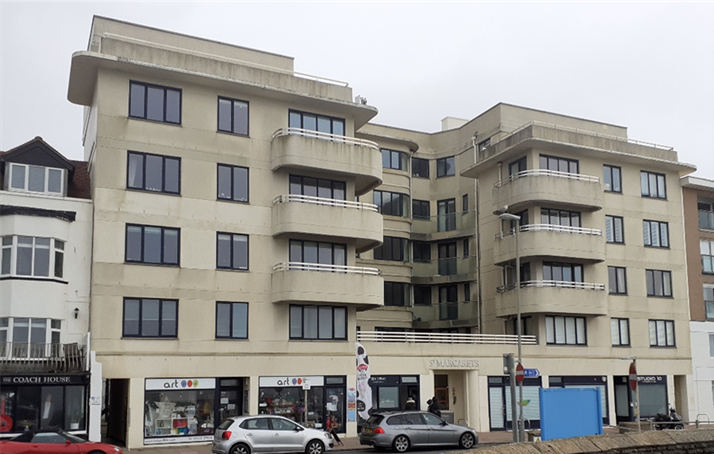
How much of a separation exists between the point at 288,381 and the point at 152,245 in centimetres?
830

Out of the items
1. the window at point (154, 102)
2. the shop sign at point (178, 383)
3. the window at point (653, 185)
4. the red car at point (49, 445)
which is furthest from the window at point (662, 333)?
the red car at point (49, 445)

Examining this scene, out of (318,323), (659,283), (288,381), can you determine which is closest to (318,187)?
(318,323)

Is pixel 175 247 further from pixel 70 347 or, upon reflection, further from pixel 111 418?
pixel 111 418

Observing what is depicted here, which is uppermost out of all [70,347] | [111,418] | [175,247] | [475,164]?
[475,164]

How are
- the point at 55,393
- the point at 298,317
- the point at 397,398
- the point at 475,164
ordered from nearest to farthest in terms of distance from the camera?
the point at 55,393, the point at 298,317, the point at 397,398, the point at 475,164

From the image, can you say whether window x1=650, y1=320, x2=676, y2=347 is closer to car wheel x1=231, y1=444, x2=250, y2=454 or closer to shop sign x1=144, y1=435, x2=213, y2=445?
shop sign x1=144, y1=435, x2=213, y2=445

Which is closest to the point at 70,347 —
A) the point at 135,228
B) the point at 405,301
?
the point at 135,228

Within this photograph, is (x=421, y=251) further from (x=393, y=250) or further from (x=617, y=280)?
(x=617, y=280)

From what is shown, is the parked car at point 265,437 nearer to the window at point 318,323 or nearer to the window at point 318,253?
the window at point 318,323

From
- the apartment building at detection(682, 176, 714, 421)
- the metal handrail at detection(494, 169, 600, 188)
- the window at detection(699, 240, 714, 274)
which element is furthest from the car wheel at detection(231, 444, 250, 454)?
the window at detection(699, 240, 714, 274)

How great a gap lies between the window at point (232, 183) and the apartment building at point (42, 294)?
224 inches

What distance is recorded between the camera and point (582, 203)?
4431cm

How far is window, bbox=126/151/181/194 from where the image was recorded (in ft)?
111

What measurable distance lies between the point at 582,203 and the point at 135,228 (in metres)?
23.8
